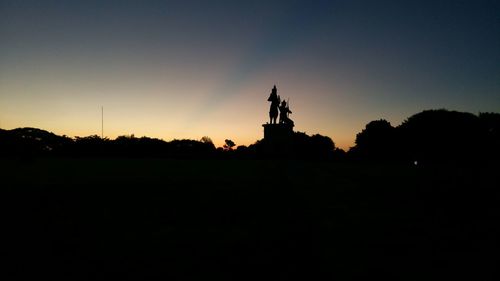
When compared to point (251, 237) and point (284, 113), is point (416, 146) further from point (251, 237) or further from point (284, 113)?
point (251, 237)

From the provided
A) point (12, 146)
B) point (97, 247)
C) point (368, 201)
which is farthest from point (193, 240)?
point (12, 146)

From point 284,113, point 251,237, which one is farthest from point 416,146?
point 251,237

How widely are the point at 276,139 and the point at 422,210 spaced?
18543 millimetres

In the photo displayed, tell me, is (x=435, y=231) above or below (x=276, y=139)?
below

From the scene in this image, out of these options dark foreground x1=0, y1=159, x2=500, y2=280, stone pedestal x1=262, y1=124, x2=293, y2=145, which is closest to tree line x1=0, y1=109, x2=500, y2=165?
stone pedestal x1=262, y1=124, x2=293, y2=145

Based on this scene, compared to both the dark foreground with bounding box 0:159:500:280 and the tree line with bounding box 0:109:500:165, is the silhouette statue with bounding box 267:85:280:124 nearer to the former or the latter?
the tree line with bounding box 0:109:500:165

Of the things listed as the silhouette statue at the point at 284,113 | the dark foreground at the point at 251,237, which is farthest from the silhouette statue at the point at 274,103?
the dark foreground at the point at 251,237

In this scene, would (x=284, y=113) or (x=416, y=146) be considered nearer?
(x=284, y=113)

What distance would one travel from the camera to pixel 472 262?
3.28 m

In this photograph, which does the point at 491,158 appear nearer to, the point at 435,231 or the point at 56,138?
Result: the point at 435,231

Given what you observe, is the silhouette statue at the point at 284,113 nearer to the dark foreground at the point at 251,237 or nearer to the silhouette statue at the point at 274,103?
the silhouette statue at the point at 274,103

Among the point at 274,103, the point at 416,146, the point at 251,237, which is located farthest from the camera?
the point at 416,146

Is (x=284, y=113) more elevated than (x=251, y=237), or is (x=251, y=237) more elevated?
(x=284, y=113)

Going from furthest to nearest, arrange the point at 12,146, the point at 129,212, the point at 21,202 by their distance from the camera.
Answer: the point at 12,146 < the point at 21,202 < the point at 129,212
